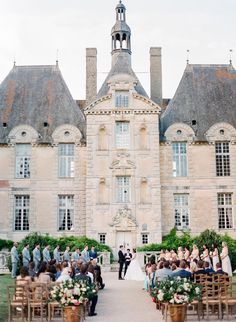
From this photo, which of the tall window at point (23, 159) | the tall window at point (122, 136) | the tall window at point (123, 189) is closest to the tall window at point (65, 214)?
the tall window at point (23, 159)

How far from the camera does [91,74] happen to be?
1519 inches

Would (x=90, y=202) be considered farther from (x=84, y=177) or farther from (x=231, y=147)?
(x=231, y=147)

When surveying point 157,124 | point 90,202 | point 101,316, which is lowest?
point 101,316

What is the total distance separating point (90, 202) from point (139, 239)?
3.86m

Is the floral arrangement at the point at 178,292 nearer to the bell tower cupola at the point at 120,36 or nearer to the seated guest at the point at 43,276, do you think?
the seated guest at the point at 43,276

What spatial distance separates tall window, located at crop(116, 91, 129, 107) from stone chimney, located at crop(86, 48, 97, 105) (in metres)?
3.43

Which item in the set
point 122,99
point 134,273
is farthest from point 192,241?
point 122,99

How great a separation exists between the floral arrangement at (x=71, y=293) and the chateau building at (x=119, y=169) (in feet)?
69.9

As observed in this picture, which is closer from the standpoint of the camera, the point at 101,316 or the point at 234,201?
the point at 101,316

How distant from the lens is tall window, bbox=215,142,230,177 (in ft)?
116

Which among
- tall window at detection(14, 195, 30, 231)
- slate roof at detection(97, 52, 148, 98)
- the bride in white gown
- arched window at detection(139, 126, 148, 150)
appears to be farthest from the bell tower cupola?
the bride in white gown

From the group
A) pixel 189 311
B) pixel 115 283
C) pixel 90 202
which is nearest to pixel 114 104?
pixel 90 202

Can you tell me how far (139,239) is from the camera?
110 ft

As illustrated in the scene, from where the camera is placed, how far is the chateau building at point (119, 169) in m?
34.1
